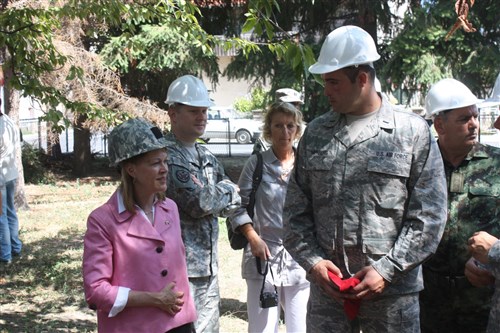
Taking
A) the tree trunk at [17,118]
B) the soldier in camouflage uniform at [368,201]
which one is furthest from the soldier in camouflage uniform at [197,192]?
the tree trunk at [17,118]

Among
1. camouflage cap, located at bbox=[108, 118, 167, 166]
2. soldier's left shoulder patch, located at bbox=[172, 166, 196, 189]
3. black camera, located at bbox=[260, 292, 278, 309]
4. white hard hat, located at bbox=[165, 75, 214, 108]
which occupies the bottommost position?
black camera, located at bbox=[260, 292, 278, 309]

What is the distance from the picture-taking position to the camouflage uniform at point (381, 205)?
289 centimetres

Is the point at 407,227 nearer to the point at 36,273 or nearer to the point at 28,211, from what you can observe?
the point at 36,273

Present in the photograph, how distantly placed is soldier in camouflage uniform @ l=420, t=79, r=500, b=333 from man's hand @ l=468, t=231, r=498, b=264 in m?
0.44

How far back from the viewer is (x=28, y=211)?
11977 mm

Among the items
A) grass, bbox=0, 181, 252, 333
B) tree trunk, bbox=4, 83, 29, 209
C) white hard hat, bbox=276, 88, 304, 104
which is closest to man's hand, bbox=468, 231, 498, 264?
white hard hat, bbox=276, 88, 304, 104

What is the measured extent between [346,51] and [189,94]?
1.15 meters

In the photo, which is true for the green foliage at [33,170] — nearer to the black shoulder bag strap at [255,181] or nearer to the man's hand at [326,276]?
the black shoulder bag strap at [255,181]

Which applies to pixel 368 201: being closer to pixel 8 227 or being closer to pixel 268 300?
pixel 268 300

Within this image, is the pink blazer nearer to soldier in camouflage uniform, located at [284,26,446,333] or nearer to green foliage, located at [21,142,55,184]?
soldier in camouflage uniform, located at [284,26,446,333]

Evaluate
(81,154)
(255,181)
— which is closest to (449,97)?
(255,181)

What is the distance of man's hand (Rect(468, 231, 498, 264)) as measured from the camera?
9.35ft

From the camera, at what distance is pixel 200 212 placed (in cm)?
362

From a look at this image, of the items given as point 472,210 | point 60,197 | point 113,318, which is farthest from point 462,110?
point 60,197
